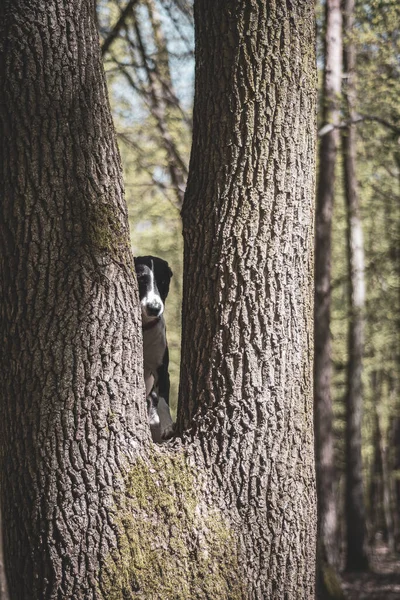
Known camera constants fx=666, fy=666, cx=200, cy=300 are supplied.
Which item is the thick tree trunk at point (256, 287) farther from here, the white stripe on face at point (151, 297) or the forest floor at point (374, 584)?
the forest floor at point (374, 584)

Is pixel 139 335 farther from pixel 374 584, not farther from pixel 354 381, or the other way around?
pixel 354 381

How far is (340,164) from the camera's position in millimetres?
14203

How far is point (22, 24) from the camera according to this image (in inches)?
105

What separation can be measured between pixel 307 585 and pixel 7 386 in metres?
1.50

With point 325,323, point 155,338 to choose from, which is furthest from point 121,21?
point 325,323

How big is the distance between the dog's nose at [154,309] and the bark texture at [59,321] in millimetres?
532

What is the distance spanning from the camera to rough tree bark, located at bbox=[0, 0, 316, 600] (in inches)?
99.0

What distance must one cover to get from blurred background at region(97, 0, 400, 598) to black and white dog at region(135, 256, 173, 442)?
9.82 feet

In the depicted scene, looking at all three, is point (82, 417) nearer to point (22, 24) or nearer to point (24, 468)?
point (24, 468)

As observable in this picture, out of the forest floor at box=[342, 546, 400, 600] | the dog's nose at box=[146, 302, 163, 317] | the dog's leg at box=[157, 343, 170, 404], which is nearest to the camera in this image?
the dog's nose at box=[146, 302, 163, 317]

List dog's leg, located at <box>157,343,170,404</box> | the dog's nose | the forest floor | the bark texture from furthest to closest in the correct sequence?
the forest floor, dog's leg, located at <box>157,343,170,404</box>, the dog's nose, the bark texture

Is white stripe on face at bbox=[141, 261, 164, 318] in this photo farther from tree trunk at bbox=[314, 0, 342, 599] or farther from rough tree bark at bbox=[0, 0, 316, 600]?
tree trunk at bbox=[314, 0, 342, 599]

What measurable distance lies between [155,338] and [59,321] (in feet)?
3.22

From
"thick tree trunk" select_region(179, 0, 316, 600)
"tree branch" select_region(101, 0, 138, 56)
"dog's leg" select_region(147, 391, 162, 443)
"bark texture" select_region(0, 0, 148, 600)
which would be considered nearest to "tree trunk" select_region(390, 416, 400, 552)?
"tree branch" select_region(101, 0, 138, 56)
